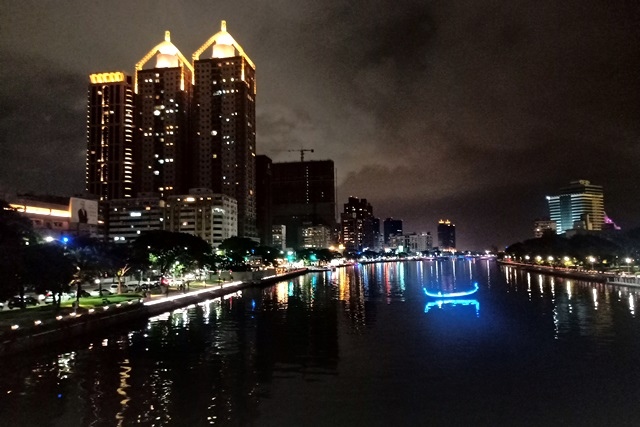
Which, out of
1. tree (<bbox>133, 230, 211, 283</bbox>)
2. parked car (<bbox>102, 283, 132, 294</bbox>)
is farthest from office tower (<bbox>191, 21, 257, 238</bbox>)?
parked car (<bbox>102, 283, 132, 294</bbox>)

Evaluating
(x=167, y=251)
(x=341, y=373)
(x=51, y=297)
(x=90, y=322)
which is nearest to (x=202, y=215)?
(x=167, y=251)

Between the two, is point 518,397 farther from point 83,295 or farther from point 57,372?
point 83,295

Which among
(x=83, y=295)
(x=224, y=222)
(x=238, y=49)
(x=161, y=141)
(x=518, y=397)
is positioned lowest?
(x=518, y=397)

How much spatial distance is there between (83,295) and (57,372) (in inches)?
952

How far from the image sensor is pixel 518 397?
18469 mm

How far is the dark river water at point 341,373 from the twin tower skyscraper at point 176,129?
117238mm

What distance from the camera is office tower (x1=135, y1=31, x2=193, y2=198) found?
503 ft

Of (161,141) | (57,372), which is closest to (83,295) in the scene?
(57,372)

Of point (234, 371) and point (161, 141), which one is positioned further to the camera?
point (161, 141)

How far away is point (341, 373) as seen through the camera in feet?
72.2

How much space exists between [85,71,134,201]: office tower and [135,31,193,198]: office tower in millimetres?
4974

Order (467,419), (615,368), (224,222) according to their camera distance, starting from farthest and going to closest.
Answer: (224,222)
(615,368)
(467,419)

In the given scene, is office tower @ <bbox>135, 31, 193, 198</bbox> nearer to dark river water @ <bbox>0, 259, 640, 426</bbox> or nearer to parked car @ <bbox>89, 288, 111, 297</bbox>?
parked car @ <bbox>89, 288, 111, 297</bbox>

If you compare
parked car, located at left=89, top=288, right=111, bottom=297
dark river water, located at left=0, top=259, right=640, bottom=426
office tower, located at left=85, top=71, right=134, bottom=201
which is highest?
office tower, located at left=85, top=71, right=134, bottom=201
